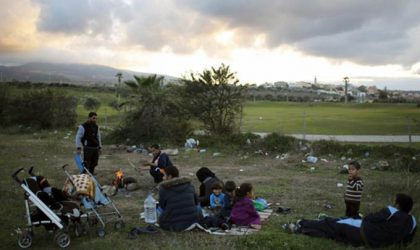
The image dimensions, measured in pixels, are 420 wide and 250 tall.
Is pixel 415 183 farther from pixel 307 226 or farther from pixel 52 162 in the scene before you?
pixel 52 162

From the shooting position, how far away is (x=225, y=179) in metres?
12.9

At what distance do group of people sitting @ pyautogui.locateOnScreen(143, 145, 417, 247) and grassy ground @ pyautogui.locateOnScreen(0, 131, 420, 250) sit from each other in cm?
26

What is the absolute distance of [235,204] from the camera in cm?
795

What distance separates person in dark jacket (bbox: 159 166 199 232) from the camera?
7.39 metres

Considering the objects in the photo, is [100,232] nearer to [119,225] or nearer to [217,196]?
[119,225]

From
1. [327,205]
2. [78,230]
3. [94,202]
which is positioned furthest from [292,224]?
[78,230]

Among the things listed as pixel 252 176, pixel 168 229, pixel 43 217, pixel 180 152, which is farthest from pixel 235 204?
pixel 180 152

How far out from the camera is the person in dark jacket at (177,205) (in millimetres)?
7391

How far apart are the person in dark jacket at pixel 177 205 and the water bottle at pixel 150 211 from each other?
1.18 ft

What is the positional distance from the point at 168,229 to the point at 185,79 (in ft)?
45.8

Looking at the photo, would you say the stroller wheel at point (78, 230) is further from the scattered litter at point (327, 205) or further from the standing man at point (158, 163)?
the scattered litter at point (327, 205)

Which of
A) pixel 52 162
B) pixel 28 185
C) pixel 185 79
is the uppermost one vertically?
pixel 185 79

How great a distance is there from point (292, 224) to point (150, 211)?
2.43 m

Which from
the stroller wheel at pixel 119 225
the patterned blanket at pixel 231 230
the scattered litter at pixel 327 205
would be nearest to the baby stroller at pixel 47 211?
the stroller wheel at pixel 119 225
